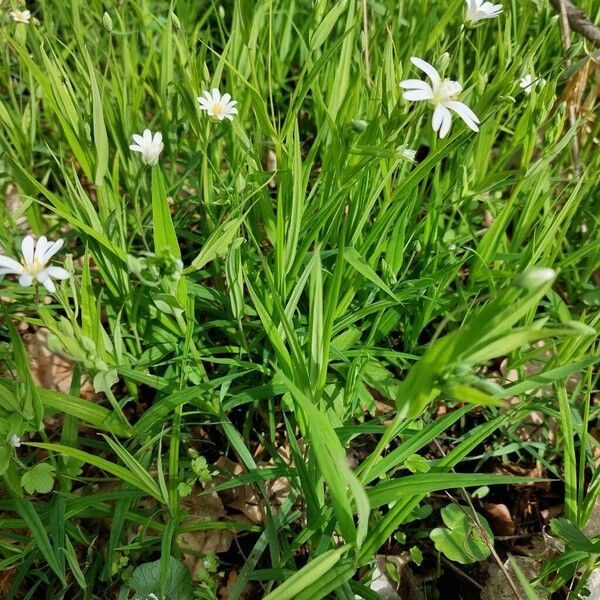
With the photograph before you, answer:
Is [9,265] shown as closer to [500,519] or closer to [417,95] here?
[417,95]

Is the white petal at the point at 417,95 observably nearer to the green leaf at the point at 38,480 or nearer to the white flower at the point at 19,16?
the green leaf at the point at 38,480

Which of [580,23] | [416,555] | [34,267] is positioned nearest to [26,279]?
[34,267]

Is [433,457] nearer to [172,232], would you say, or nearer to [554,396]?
[554,396]

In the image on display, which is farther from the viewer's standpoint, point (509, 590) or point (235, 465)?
point (235, 465)

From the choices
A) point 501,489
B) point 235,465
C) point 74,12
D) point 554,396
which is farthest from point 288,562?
point 74,12

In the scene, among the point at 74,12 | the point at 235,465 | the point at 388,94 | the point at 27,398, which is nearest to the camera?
the point at 27,398

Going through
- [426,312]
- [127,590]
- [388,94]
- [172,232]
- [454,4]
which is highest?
[454,4]

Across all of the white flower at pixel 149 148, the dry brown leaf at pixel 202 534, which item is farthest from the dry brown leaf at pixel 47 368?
the white flower at pixel 149 148

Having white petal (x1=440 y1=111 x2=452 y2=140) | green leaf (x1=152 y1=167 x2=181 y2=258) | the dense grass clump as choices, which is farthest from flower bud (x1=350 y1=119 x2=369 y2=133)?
green leaf (x1=152 y1=167 x2=181 y2=258)
